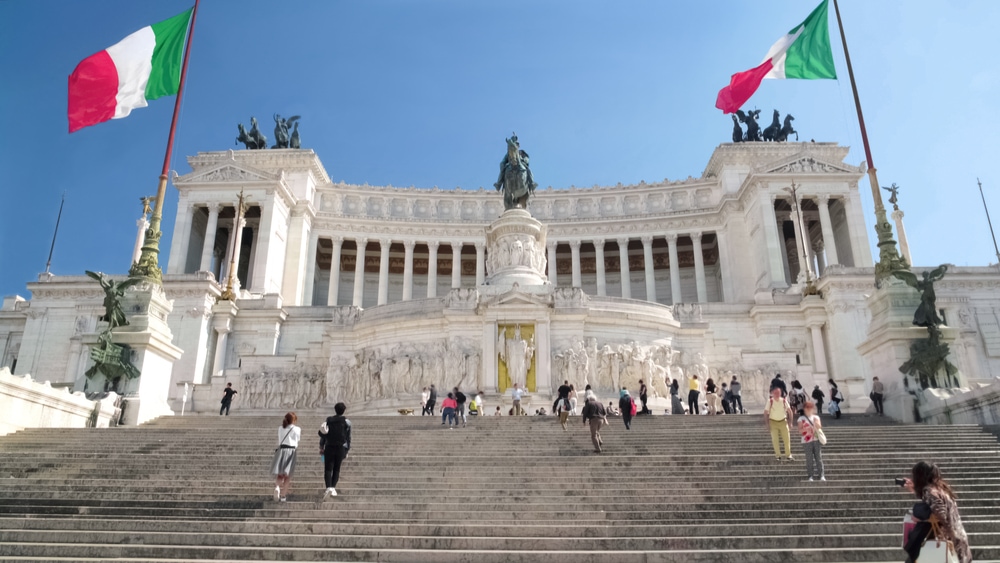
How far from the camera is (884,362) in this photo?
17.8 meters

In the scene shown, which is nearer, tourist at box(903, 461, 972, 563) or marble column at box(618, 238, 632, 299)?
tourist at box(903, 461, 972, 563)

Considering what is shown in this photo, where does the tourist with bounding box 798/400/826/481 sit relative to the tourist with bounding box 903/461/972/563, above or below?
above

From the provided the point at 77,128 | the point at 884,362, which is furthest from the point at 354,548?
the point at 77,128

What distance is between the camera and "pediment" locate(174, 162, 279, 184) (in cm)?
5394

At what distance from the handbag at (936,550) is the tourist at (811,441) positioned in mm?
5182

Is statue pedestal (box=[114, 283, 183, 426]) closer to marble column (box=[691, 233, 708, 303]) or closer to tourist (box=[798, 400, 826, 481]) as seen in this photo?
tourist (box=[798, 400, 826, 481])

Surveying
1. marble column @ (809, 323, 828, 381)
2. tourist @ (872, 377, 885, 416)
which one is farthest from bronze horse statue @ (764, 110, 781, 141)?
tourist @ (872, 377, 885, 416)

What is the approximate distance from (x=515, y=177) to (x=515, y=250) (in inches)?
158

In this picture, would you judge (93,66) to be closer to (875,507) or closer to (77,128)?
(77,128)

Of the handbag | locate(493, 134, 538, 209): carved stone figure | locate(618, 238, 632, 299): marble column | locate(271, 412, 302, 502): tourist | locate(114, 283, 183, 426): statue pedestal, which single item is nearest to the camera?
the handbag

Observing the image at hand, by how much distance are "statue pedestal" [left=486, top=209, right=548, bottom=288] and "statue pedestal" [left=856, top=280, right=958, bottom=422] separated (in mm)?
14675

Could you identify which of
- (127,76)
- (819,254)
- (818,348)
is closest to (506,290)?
(127,76)

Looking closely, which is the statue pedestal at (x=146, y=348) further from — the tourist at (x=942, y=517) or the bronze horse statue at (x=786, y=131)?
the bronze horse statue at (x=786, y=131)

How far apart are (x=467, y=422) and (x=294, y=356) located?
51.8 ft
